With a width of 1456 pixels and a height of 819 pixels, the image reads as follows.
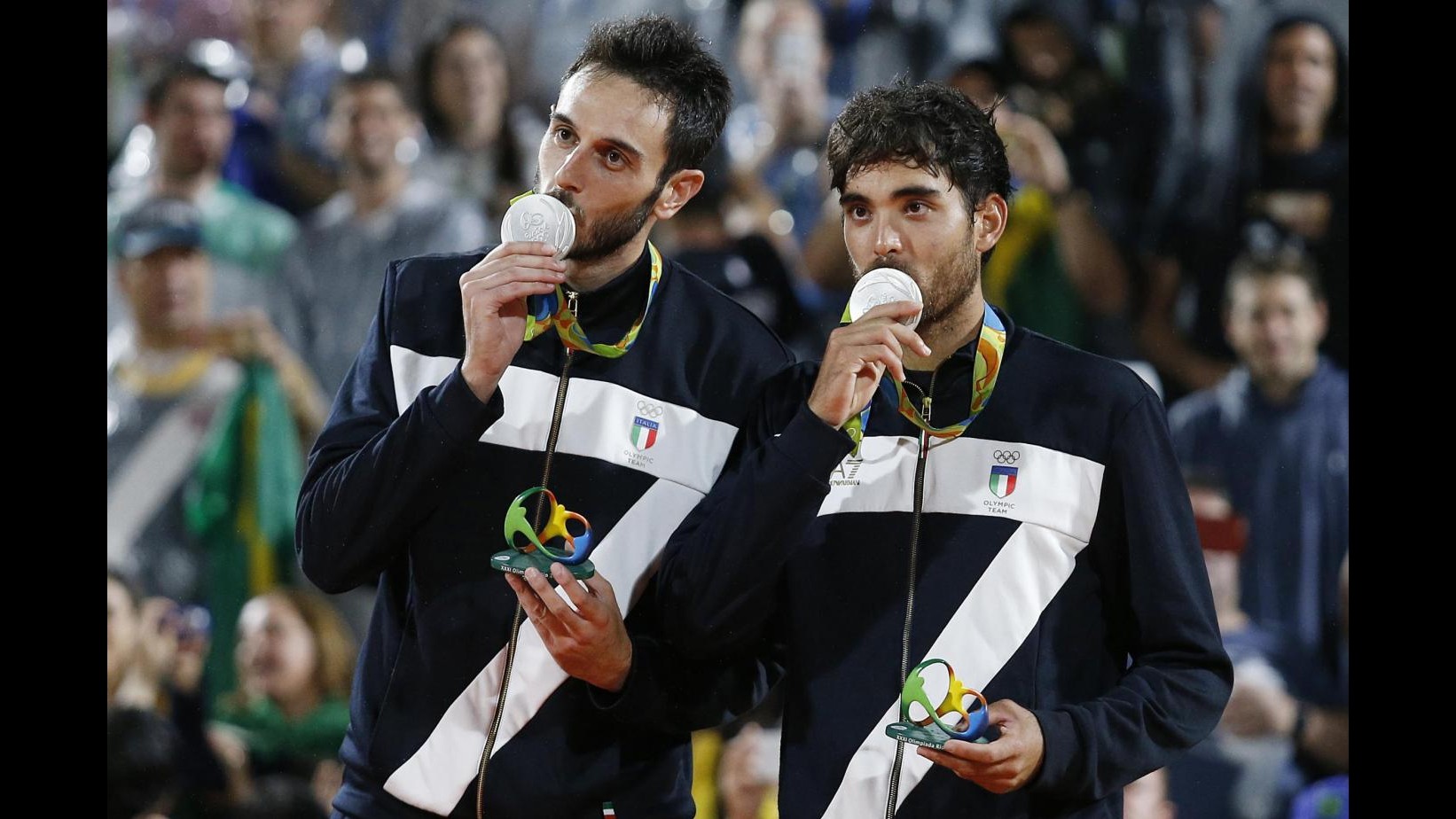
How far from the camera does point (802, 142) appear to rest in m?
4.49

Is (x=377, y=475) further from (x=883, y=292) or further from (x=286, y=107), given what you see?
(x=286, y=107)

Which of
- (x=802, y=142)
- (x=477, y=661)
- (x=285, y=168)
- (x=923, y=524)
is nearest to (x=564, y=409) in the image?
(x=477, y=661)

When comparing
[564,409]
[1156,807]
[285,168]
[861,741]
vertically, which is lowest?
[1156,807]

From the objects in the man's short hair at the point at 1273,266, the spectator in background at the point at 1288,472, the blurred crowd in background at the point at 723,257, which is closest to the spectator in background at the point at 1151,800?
the blurred crowd in background at the point at 723,257

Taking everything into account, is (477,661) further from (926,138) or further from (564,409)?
(926,138)

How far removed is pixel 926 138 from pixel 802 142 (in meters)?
2.29

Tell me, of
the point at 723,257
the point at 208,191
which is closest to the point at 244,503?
the point at 208,191

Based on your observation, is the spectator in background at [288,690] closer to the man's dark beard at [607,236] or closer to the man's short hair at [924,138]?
the man's dark beard at [607,236]

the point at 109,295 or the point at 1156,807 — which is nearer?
the point at 1156,807

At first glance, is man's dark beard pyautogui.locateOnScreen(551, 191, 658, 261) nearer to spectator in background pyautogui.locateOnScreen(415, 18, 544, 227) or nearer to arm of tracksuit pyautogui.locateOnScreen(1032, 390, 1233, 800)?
arm of tracksuit pyautogui.locateOnScreen(1032, 390, 1233, 800)

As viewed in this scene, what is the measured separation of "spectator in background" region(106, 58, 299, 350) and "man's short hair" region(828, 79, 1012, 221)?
2.81 meters

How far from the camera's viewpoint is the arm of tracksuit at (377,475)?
2127 millimetres

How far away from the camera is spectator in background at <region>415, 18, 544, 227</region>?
180 inches

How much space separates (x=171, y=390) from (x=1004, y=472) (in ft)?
10.6
